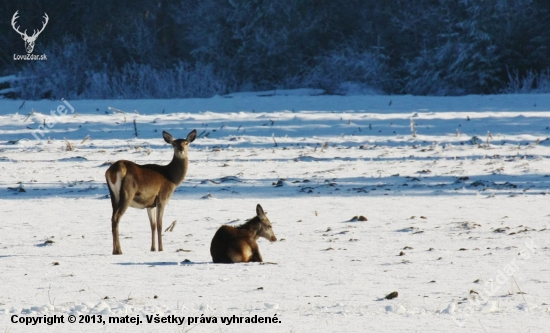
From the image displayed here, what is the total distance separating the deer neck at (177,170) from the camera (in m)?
8.43

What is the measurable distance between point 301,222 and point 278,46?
31110 mm

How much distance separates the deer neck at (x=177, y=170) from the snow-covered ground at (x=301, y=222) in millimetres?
586

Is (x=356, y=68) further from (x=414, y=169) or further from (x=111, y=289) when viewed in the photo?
(x=111, y=289)

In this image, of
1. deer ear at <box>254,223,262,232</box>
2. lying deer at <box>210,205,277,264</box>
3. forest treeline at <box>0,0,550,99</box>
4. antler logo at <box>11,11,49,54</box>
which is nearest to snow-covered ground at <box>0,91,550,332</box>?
lying deer at <box>210,205,277,264</box>

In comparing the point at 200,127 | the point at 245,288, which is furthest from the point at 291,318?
the point at 200,127

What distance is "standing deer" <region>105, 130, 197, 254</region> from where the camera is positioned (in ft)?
25.2

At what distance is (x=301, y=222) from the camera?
31.5ft

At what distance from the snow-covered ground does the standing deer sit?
31 cm

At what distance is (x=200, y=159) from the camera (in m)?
15.5

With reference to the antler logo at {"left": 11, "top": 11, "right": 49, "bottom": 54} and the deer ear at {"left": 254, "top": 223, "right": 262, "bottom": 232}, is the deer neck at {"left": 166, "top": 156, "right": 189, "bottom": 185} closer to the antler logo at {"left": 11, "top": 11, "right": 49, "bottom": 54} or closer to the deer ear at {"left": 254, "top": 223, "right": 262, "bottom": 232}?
the deer ear at {"left": 254, "top": 223, "right": 262, "bottom": 232}

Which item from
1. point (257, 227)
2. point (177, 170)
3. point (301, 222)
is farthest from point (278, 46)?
point (257, 227)

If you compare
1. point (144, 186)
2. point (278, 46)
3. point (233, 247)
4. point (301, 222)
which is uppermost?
point (278, 46)

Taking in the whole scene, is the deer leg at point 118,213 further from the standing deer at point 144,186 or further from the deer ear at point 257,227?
the deer ear at point 257,227

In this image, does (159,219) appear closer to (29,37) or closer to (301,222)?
(301,222)
